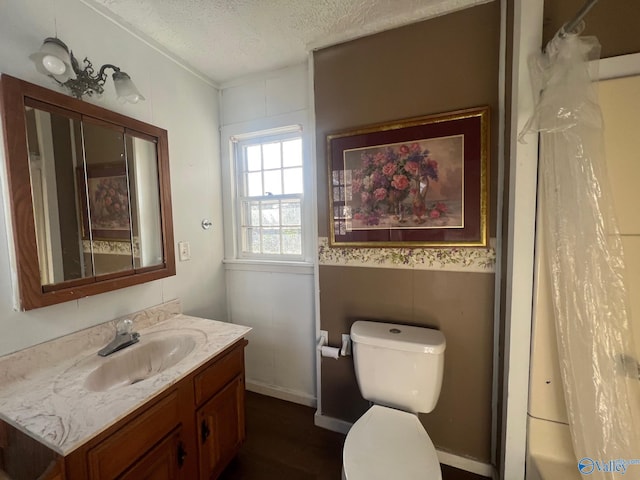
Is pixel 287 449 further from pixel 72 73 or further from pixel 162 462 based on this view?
pixel 72 73

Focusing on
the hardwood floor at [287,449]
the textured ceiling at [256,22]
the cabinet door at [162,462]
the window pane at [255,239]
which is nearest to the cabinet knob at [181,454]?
the cabinet door at [162,462]

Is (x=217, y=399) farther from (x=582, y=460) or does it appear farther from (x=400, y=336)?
(x=582, y=460)

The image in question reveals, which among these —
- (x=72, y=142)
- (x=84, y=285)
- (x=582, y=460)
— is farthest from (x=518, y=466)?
(x=72, y=142)

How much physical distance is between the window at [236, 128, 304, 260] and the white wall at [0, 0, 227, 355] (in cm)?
19

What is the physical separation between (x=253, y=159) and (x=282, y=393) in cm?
183

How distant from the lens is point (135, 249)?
4.43ft

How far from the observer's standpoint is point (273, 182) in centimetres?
192

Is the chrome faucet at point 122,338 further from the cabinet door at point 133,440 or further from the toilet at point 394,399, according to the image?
the toilet at point 394,399

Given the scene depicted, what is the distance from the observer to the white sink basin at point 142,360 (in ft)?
3.68

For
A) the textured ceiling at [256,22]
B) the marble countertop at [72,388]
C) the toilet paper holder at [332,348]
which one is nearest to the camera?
the marble countertop at [72,388]

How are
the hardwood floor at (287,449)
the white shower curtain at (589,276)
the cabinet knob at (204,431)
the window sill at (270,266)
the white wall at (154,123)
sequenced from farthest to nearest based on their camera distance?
1. the window sill at (270,266)
2. the hardwood floor at (287,449)
3. the cabinet knob at (204,431)
4. the white wall at (154,123)
5. the white shower curtain at (589,276)

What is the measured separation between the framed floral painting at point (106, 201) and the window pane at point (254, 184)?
0.84 metres

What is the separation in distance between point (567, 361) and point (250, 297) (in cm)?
179
